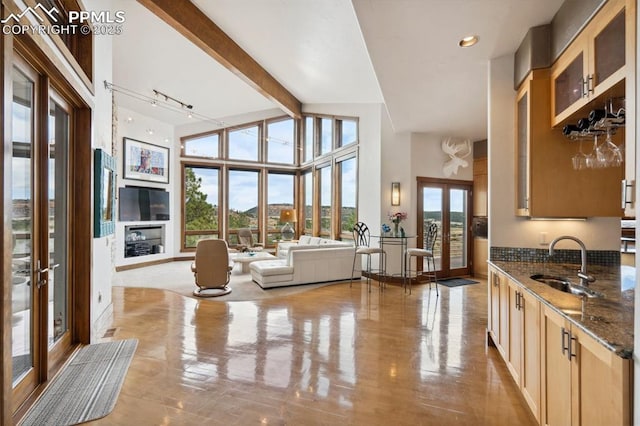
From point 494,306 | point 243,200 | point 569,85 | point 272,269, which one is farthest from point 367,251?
point 243,200

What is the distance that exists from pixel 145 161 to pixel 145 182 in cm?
53

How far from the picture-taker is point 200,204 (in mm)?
9234

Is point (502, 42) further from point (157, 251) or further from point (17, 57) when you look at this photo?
point (157, 251)

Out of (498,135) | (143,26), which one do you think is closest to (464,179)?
(498,135)

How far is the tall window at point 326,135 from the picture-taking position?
8367 millimetres

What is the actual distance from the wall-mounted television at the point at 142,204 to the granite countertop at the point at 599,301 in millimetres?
7838

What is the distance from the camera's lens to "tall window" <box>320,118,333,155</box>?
8367 mm

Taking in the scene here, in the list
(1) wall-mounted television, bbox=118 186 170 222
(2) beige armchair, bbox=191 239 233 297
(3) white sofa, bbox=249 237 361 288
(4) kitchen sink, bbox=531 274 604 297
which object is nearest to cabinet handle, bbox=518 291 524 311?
(4) kitchen sink, bbox=531 274 604 297

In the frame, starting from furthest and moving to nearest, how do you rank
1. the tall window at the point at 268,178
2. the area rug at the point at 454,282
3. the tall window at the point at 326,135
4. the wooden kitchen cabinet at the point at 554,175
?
1. the tall window at the point at 326,135
2. the tall window at the point at 268,178
3. the area rug at the point at 454,282
4. the wooden kitchen cabinet at the point at 554,175

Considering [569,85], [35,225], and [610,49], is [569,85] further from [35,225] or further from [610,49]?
[35,225]

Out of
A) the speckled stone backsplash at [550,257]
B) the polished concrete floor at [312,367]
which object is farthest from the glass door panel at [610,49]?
the polished concrete floor at [312,367]

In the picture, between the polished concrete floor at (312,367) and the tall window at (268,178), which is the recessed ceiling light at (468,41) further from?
the tall window at (268,178)

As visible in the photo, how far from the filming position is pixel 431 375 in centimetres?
258

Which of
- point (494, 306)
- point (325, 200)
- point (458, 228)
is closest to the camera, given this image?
point (494, 306)
